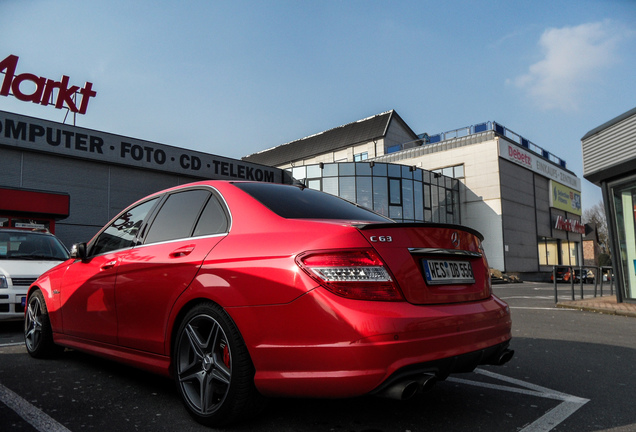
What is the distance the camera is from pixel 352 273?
2.36 meters

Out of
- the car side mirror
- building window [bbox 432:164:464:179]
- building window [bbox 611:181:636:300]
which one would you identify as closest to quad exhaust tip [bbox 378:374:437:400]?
the car side mirror

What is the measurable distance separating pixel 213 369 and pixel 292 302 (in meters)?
0.72

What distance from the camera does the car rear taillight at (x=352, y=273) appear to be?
2326mm

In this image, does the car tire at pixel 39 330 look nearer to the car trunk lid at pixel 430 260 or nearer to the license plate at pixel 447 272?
the car trunk lid at pixel 430 260

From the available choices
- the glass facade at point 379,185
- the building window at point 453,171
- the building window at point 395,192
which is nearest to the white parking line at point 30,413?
the glass facade at point 379,185

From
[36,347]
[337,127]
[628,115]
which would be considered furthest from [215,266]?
[337,127]

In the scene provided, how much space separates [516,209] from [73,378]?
40.7 metres

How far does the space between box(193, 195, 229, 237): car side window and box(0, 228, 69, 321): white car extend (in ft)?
14.4

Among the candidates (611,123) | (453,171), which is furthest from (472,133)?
(611,123)

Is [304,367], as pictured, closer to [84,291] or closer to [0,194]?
[84,291]

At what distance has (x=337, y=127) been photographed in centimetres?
5097

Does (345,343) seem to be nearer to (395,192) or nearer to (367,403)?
(367,403)

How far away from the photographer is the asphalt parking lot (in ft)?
8.90

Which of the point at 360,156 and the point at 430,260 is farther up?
the point at 360,156
